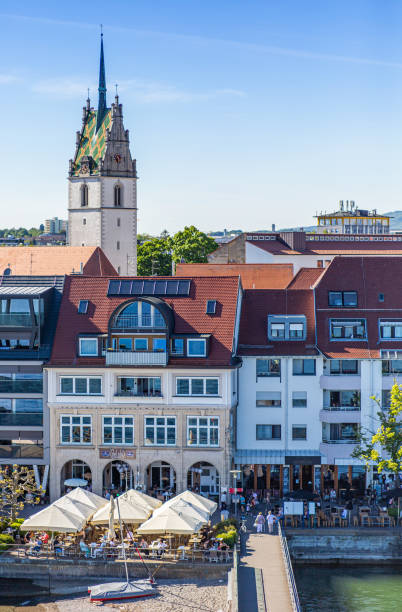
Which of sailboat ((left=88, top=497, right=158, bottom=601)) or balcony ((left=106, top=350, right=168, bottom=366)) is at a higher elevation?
balcony ((left=106, top=350, right=168, bottom=366))

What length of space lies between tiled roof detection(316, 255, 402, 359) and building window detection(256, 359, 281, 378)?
3032mm

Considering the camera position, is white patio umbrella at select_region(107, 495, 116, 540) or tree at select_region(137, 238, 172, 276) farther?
tree at select_region(137, 238, 172, 276)

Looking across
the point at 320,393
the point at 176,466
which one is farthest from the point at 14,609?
the point at 320,393

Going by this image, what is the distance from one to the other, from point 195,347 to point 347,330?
10512 millimetres

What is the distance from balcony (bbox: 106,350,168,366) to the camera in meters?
65.4

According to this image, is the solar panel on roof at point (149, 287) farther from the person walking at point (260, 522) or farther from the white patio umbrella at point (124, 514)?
the white patio umbrella at point (124, 514)

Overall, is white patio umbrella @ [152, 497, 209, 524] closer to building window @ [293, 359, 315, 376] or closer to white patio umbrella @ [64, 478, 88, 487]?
white patio umbrella @ [64, 478, 88, 487]

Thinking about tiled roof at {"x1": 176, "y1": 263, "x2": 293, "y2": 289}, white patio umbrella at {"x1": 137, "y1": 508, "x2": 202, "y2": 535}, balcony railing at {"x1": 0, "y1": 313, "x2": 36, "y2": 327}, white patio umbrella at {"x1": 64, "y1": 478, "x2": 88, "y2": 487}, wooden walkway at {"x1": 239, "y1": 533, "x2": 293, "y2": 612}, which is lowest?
wooden walkway at {"x1": 239, "y1": 533, "x2": 293, "y2": 612}

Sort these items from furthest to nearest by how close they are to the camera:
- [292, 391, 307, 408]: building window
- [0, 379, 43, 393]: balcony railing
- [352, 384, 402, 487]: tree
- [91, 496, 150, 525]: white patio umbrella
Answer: [292, 391, 307, 408]: building window
[0, 379, 43, 393]: balcony railing
[352, 384, 402, 487]: tree
[91, 496, 150, 525]: white patio umbrella

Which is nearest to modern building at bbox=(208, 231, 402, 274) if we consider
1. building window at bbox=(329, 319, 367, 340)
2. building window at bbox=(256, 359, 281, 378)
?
building window at bbox=(329, 319, 367, 340)

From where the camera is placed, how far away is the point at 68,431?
66.4 m

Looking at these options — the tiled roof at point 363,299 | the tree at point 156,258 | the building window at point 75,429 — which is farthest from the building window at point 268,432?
the tree at point 156,258

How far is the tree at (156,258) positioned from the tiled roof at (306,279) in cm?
7297

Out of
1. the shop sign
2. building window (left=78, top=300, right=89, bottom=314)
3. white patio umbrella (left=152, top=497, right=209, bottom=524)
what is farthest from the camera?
building window (left=78, top=300, right=89, bottom=314)
